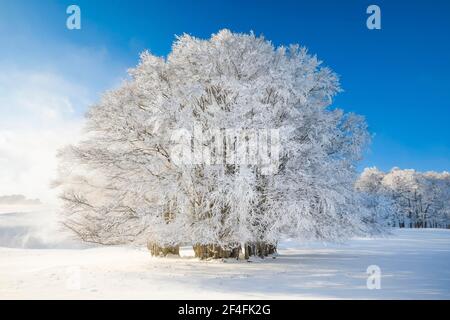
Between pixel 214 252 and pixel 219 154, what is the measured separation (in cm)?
506

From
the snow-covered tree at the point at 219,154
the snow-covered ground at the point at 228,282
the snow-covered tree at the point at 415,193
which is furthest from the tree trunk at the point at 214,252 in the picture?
the snow-covered tree at the point at 415,193

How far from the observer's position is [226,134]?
15102mm

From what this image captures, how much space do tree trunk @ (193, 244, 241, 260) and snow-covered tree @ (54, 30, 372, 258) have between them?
0.24 ft

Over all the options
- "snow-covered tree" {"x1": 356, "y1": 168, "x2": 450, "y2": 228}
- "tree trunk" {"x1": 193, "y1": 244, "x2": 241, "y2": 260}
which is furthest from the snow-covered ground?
"snow-covered tree" {"x1": 356, "y1": 168, "x2": 450, "y2": 228}

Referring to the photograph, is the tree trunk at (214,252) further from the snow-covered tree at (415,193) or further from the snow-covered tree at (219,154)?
the snow-covered tree at (415,193)

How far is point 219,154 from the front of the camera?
15.5 metres

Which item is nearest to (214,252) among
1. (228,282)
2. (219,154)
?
(219,154)

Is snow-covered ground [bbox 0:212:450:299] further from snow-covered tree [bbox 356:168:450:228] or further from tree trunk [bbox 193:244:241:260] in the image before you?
snow-covered tree [bbox 356:168:450:228]

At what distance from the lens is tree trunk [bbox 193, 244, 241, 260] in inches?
698

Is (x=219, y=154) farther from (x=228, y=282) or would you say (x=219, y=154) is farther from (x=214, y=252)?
(x=228, y=282)

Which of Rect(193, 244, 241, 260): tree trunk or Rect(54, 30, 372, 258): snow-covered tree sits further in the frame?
Rect(193, 244, 241, 260): tree trunk

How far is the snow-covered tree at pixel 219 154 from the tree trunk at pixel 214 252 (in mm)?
72

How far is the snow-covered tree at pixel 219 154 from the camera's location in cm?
1480

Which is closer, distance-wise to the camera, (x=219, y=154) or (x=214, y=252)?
(x=219, y=154)
